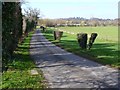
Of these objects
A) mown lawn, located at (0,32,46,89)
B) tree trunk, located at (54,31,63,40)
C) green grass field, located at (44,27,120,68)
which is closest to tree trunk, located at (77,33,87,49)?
green grass field, located at (44,27,120,68)

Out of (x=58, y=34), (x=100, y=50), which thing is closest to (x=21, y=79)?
(x=100, y=50)

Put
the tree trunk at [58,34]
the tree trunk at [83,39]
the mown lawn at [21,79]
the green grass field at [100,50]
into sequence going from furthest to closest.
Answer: the tree trunk at [58,34] < the tree trunk at [83,39] < the green grass field at [100,50] < the mown lawn at [21,79]

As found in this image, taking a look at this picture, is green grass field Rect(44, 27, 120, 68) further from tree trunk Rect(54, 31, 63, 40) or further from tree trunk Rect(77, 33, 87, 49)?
tree trunk Rect(54, 31, 63, 40)

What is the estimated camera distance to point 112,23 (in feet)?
537

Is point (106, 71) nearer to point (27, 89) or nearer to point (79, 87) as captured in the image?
point (79, 87)

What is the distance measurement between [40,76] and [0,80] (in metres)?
2.23

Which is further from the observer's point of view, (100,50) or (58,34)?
(58,34)

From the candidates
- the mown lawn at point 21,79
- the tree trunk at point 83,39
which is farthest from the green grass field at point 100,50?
the mown lawn at point 21,79

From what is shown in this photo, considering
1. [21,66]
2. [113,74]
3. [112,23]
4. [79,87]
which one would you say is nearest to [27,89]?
[79,87]

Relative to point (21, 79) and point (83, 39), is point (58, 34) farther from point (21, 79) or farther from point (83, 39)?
point (21, 79)

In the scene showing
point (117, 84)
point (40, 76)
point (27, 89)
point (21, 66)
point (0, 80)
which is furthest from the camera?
point (21, 66)

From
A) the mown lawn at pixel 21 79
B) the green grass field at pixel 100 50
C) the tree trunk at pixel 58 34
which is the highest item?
the tree trunk at pixel 58 34

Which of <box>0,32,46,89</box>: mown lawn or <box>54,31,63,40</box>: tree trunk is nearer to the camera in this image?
<box>0,32,46,89</box>: mown lawn

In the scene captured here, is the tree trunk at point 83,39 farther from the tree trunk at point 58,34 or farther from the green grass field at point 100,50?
the tree trunk at point 58,34
